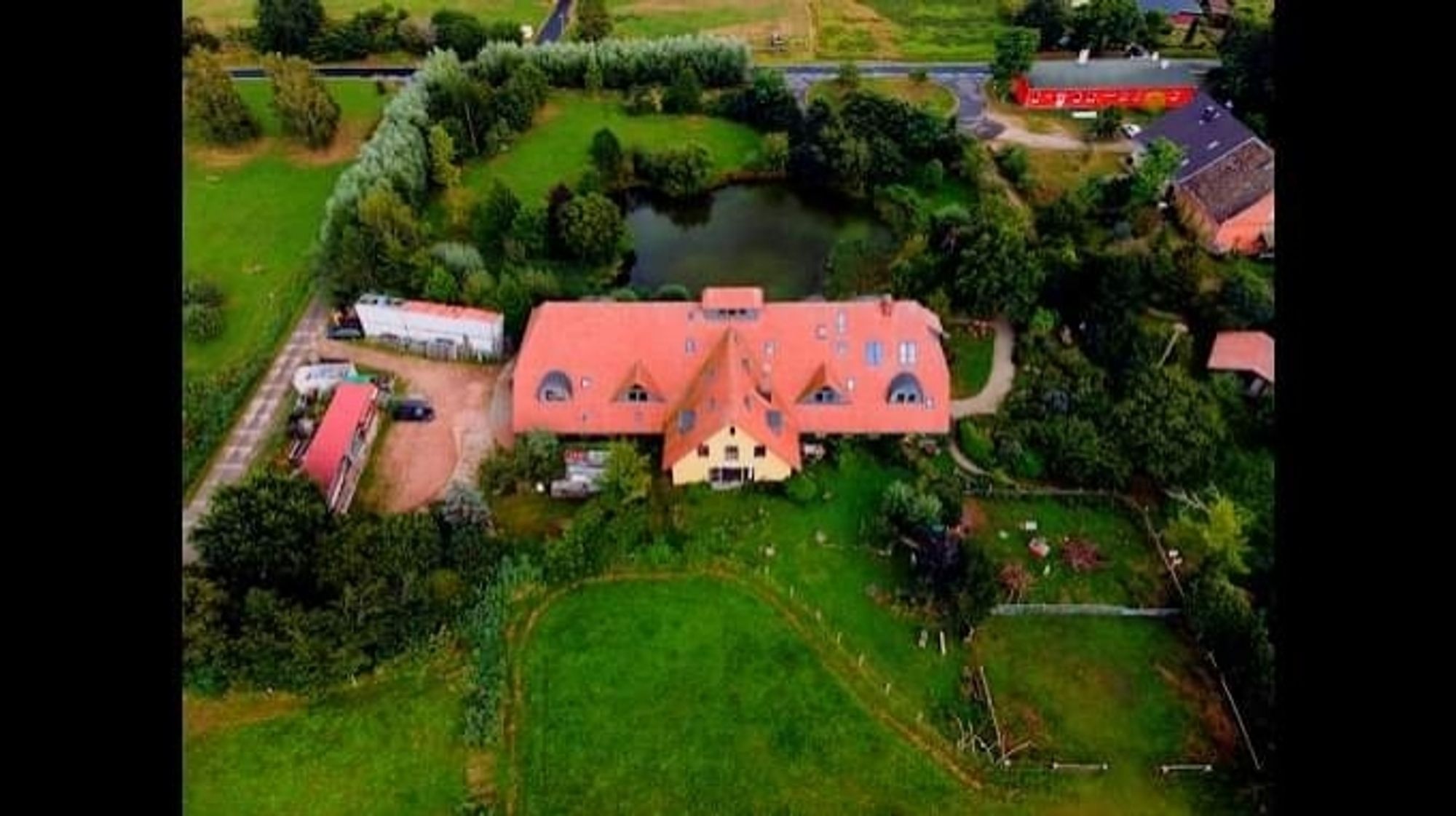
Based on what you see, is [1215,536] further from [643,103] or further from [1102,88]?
[643,103]

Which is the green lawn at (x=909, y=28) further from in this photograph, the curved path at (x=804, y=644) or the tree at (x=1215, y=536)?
the curved path at (x=804, y=644)

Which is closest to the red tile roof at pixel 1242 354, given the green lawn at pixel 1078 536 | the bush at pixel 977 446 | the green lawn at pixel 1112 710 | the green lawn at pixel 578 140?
the green lawn at pixel 1078 536

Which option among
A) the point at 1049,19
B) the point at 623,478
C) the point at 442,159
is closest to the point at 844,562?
the point at 623,478

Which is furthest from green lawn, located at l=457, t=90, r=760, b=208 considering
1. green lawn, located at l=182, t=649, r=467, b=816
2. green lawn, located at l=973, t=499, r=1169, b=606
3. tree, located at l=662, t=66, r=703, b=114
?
green lawn, located at l=182, t=649, r=467, b=816

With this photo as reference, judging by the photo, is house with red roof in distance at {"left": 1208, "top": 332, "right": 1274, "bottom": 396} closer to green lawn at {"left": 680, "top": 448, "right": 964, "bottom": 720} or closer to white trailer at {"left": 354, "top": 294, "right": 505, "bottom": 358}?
green lawn at {"left": 680, "top": 448, "right": 964, "bottom": 720}

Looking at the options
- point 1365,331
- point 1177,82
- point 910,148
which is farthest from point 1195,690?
point 1177,82
